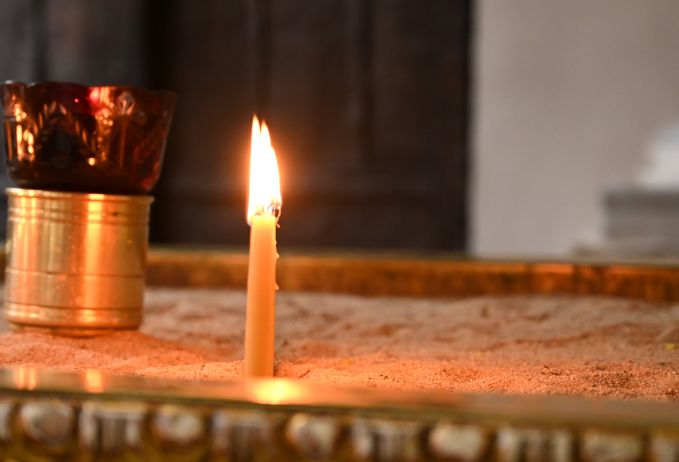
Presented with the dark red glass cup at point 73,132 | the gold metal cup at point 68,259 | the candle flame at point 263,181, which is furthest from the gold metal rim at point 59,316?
the candle flame at point 263,181

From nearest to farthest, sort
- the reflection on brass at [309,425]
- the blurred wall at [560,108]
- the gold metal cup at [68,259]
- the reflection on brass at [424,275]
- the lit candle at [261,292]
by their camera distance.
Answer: the reflection on brass at [309,425] < the lit candle at [261,292] < the gold metal cup at [68,259] < the reflection on brass at [424,275] < the blurred wall at [560,108]

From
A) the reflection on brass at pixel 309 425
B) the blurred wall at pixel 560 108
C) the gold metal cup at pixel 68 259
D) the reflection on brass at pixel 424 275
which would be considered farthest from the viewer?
the blurred wall at pixel 560 108

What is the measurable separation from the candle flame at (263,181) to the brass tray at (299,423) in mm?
187

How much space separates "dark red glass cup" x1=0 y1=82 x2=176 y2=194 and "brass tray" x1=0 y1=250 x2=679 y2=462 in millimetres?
397

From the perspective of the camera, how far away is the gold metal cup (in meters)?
0.92

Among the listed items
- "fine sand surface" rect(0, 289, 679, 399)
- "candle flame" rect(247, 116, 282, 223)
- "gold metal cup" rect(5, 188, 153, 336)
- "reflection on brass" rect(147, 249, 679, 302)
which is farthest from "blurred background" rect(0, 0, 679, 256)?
"candle flame" rect(247, 116, 282, 223)

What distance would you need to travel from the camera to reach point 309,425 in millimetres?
494

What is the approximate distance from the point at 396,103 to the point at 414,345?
9.72ft

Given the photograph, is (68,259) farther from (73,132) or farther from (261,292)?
Answer: (261,292)

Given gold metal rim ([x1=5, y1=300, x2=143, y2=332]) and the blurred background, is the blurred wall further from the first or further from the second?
gold metal rim ([x1=5, y1=300, x2=143, y2=332])

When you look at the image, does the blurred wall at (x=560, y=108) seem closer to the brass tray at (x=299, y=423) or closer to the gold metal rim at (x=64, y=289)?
the gold metal rim at (x=64, y=289)

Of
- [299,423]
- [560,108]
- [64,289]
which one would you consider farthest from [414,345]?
[560,108]

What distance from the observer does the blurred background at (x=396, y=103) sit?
12.0ft

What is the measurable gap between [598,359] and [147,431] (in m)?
0.49
